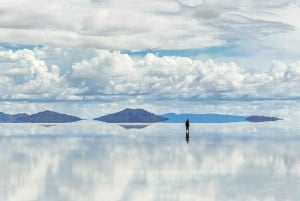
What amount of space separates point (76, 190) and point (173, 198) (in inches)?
488

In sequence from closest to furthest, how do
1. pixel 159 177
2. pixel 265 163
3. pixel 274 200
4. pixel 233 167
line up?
1. pixel 274 200
2. pixel 159 177
3. pixel 233 167
4. pixel 265 163

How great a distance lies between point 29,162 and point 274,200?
5444 cm

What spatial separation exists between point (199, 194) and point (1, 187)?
23.3 meters

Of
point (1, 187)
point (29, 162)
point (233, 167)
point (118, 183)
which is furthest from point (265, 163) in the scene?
point (1, 187)

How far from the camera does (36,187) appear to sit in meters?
64.1

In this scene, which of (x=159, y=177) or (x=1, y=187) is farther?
(x=159, y=177)

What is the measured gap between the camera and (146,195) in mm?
58062

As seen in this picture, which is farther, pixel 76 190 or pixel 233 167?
pixel 233 167

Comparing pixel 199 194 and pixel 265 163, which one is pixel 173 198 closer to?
pixel 199 194

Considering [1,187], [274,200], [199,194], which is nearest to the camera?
[274,200]

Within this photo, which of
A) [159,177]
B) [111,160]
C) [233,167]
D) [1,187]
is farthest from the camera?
[111,160]

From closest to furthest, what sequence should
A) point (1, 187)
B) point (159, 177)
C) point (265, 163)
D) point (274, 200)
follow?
point (274, 200) < point (1, 187) < point (159, 177) < point (265, 163)

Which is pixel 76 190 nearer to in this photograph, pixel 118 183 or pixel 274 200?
pixel 118 183

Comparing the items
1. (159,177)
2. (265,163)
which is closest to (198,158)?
(265,163)
